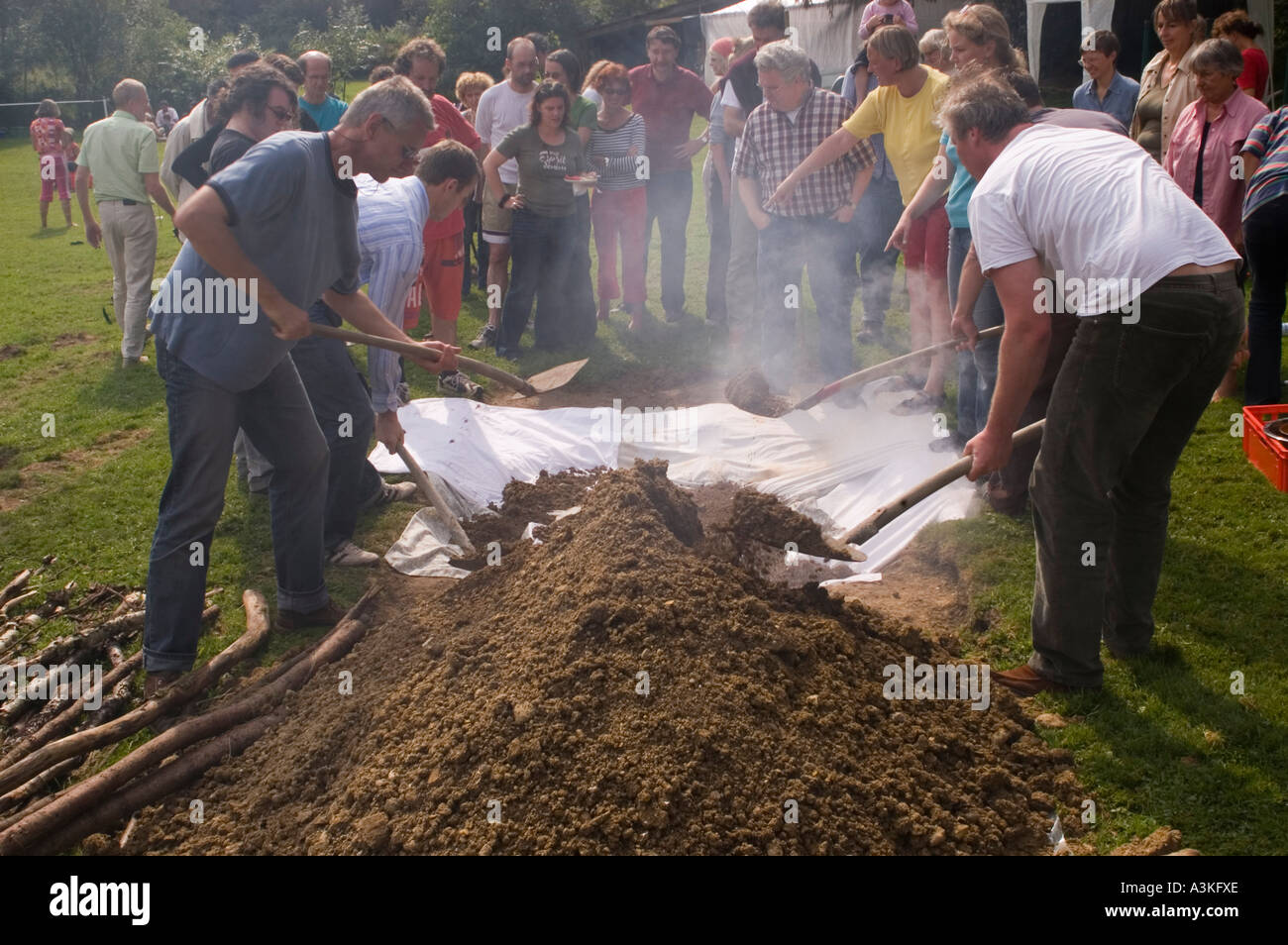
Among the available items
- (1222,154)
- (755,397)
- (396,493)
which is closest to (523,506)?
(396,493)

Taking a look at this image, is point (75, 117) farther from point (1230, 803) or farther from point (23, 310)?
point (1230, 803)

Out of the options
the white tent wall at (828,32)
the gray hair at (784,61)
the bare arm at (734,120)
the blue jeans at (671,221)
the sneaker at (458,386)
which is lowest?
the sneaker at (458,386)

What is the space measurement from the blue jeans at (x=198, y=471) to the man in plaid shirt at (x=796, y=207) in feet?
12.3

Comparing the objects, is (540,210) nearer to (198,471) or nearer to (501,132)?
(501,132)

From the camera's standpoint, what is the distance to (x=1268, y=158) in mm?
5516

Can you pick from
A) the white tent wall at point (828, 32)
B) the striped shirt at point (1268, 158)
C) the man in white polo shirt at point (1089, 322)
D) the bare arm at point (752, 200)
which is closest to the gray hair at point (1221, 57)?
the striped shirt at point (1268, 158)

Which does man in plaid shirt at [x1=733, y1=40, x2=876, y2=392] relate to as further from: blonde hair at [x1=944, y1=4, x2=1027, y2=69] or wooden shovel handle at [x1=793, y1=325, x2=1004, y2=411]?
blonde hair at [x1=944, y1=4, x2=1027, y2=69]

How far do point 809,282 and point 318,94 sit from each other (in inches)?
162

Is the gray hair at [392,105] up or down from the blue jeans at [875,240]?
up

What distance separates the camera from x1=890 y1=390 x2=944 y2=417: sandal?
645 centimetres

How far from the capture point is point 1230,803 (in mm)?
3178

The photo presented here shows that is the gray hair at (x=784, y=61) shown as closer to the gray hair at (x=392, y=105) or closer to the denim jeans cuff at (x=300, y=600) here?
the gray hair at (x=392, y=105)

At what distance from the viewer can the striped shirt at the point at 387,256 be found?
4996 mm

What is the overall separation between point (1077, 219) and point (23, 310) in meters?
10.7
